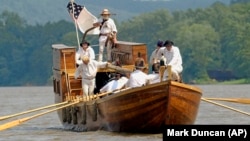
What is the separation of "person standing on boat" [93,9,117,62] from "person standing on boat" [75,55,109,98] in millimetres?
2423

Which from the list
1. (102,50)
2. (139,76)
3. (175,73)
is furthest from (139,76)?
(102,50)

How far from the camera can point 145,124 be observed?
2641 centimetres

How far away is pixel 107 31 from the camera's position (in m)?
32.7

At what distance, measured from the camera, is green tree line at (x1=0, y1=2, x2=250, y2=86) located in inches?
4943

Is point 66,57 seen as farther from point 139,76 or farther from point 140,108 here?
point 140,108

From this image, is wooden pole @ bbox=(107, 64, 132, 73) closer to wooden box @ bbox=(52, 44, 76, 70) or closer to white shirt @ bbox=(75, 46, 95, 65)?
white shirt @ bbox=(75, 46, 95, 65)

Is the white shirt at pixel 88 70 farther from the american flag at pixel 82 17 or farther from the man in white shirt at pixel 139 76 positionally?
the american flag at pixel 82 17

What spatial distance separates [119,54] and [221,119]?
4.60 m

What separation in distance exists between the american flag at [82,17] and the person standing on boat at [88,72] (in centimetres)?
582

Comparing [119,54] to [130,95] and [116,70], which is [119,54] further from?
[130,95]

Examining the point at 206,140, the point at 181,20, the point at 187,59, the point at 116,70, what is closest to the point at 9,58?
the point at 181,20

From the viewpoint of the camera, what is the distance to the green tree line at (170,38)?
125562 millimetres

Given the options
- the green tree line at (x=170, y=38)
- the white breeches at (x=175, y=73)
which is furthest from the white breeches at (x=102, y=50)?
the green tree line at (x=170, y=38)

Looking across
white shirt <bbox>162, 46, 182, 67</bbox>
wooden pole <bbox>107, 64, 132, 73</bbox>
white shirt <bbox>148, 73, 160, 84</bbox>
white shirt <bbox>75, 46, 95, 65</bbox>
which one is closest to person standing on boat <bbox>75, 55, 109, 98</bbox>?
wooden pole <bbox>107, 64, 132, 73</bbox>
